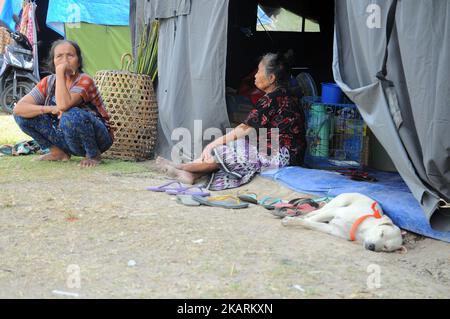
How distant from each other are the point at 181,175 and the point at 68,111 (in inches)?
52.6

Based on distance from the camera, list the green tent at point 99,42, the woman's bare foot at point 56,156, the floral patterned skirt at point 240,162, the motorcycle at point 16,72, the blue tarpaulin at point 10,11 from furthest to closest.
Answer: the blue tarpaulin at point 10,11 → the green tent at point 99,42 → the motorcycle at point 16,72 → the woman's bare foot at point 56,156 → the floral patterned skirt at point 240,162

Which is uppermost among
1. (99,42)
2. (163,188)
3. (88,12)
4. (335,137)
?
(88,12)

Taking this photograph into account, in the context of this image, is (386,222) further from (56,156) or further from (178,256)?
(56,156)

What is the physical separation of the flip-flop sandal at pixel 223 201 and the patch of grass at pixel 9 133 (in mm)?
4148

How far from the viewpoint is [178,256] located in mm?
3588

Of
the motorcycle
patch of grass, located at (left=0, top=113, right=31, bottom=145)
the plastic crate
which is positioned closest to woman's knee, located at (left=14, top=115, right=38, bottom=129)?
patch of grass, located at (left=0, top=113, right=31, bottom=145)

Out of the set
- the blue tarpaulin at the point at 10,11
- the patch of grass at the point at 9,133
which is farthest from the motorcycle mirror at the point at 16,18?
the patch of grass at the point at 9,133

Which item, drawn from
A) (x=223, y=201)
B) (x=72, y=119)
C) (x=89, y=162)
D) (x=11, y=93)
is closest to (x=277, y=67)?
(x=223, y=201)

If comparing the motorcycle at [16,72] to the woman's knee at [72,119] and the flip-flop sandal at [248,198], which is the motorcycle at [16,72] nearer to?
the woman's knee at [72,119]

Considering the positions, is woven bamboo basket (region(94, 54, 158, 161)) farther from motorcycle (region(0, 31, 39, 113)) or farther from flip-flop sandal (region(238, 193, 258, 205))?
motorcycle (region(0, 31, 39, 113))

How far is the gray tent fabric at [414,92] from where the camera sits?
3.76 metres

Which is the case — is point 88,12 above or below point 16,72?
above

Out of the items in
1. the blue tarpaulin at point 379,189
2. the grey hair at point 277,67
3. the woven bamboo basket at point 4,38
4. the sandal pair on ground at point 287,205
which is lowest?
the sandal pair on ground at point 287,205
